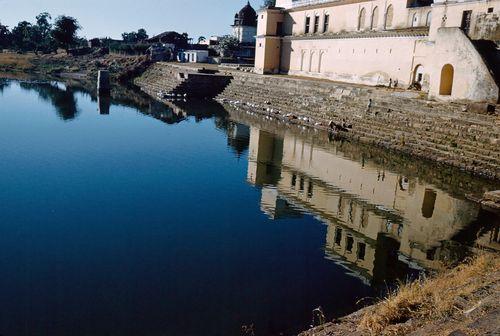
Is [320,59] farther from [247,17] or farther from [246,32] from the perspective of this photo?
[247,17]

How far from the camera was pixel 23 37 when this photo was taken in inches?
3364

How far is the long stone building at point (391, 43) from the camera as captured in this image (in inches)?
715

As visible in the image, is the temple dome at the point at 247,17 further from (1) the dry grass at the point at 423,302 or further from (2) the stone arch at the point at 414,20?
(1) the dry grass at the point at 423,302

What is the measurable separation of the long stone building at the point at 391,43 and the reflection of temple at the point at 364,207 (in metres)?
5.36

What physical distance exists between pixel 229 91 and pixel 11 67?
40.5m

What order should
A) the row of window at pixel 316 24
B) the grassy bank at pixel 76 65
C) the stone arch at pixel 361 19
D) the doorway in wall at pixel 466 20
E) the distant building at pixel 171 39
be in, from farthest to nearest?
the distant building at pixel 171 39, the grassy bank at pixel 76 65, the row of window at pixel 316 24, the stone arch at pixel 361 19, the doorway in wall at pixel 466 20

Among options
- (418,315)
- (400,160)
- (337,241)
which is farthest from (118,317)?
(400,160)

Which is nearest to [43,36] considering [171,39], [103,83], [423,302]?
[171,39]

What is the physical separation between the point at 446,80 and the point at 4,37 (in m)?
88.0

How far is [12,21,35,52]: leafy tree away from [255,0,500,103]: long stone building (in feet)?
203

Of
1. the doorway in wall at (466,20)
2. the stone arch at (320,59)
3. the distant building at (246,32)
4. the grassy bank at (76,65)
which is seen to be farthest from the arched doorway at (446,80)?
the distant building at (246,32)

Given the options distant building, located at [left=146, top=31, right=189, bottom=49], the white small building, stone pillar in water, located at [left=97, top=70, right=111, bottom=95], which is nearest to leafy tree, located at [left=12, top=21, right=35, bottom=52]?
distant building, located at [left=146, top=31, right=189, bottom=49]

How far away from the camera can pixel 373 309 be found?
6.04 m

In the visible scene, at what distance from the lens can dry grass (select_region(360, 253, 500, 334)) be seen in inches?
209
